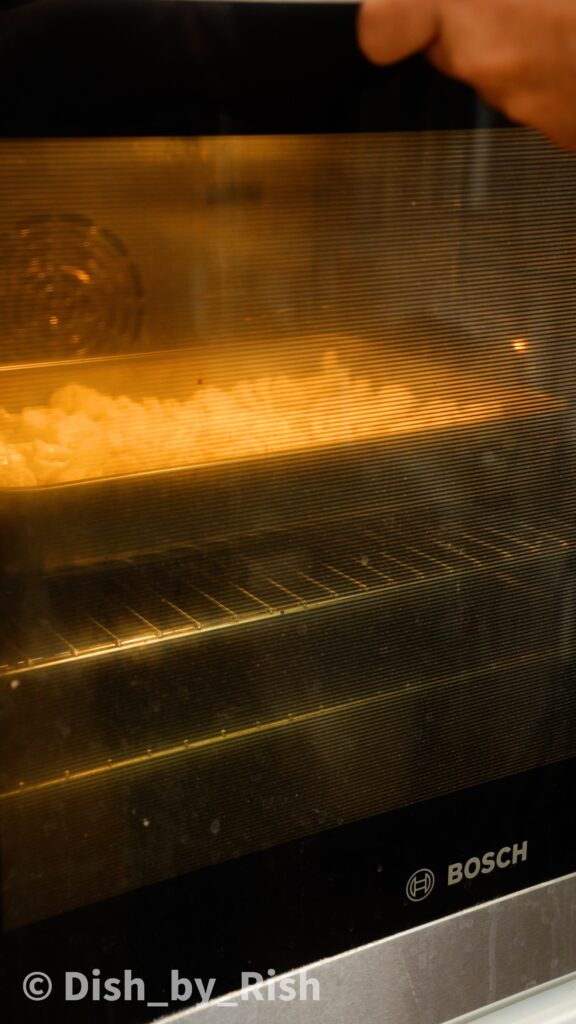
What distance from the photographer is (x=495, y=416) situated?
0.62m

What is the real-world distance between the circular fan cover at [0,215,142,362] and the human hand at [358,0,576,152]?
165 mm

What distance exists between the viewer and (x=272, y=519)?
0.57 meters

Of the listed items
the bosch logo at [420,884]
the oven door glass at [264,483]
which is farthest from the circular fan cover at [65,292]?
the bosch logo at [420,884]

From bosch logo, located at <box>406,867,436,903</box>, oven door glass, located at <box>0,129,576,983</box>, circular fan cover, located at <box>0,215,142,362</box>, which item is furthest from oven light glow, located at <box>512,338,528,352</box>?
bosch logo, located at <box>406,867,436,903</box>

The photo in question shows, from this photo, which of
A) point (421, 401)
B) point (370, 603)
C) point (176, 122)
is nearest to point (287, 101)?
point (176, 122)

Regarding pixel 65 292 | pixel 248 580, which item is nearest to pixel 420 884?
pixel 248 580

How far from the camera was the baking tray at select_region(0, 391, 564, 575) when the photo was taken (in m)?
0.52

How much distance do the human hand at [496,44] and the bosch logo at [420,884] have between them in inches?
18.0

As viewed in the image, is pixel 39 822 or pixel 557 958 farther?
pixel 557 958

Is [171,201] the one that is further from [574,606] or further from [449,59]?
[574,606]

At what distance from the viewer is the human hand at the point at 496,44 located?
51cm

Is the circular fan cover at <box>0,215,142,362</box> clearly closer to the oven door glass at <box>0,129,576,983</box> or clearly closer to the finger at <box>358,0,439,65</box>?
the oven door glass at <box>0,129,576,983</box>

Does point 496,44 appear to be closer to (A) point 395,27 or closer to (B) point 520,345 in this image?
(A) point 395,27

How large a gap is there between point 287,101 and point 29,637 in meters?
0.29
